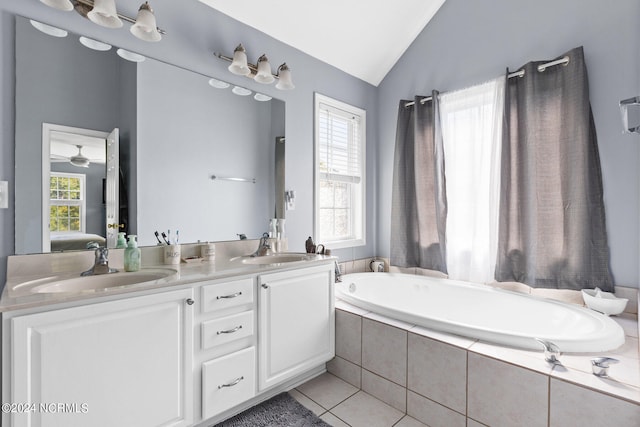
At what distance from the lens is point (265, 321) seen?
171 centimetres

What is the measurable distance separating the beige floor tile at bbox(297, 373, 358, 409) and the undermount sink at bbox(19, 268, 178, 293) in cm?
113

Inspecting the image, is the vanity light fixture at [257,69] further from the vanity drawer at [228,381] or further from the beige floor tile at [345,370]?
the beige floor tile at [345,370]

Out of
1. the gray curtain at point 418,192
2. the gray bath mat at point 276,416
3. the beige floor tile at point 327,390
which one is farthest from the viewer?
the gray curtain at point 418,192

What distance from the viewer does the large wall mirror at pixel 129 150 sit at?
4.91ft

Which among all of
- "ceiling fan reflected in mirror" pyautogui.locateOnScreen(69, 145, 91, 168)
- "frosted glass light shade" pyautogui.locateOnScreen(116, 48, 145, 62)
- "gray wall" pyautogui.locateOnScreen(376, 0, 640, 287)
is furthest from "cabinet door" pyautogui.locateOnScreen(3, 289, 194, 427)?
"gray wall" pyautogui.locateOnScreen(376, 0, 640, 287)

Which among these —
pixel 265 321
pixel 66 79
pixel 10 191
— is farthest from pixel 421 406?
pixel 66 79

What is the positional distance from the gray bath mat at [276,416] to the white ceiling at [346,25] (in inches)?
96.5

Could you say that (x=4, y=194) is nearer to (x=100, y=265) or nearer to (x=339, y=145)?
(x=100, y=265)

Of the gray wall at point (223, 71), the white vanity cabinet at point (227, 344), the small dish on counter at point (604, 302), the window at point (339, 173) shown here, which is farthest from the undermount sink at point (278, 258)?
the small dish on counter at point (604, 302)

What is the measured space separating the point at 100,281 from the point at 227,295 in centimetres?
58

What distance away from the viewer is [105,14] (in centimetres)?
152

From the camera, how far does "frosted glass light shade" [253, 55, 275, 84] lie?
2.17 m

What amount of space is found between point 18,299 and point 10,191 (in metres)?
0.70

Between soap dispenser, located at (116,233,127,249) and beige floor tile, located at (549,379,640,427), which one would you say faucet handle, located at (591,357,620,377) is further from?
soap dispenser, located at (116,233,127,249)
